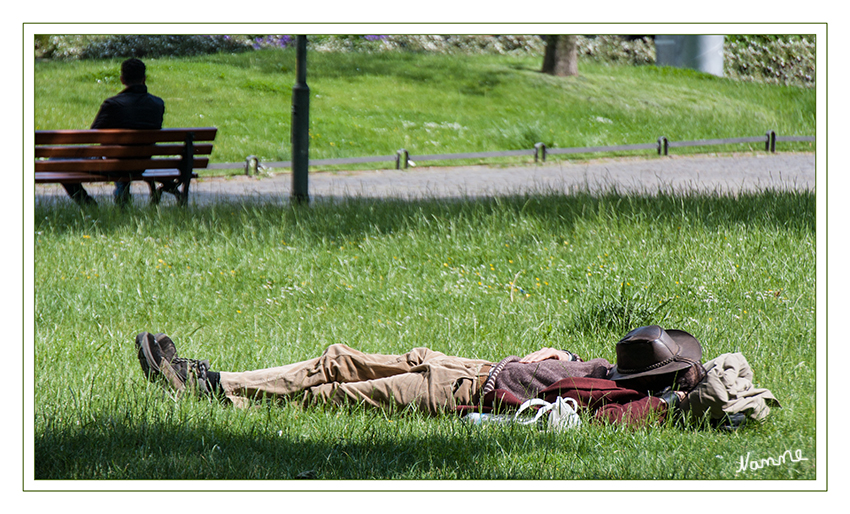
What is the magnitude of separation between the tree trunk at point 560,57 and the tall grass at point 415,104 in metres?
0.39

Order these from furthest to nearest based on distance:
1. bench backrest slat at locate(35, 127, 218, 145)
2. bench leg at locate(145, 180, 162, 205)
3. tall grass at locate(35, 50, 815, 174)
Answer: tall grass at locate(35, 50, 815, 174), bench leg at locate(145, 180, 162, 205), bench backrest slat at locate(35, 127, 218, 145)

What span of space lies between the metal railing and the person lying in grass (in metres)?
11.5

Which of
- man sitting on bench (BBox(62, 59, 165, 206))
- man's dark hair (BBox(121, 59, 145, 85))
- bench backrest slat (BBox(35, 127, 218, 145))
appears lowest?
bench backrest slat (BBox(35, 127, 218, 145))

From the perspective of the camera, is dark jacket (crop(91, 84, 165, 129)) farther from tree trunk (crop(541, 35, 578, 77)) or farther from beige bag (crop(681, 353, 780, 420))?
tree trunk (crop(541, 35, 578, 77))

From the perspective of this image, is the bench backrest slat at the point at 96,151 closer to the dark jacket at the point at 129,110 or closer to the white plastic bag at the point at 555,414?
the dark jacket at the point at 129,110

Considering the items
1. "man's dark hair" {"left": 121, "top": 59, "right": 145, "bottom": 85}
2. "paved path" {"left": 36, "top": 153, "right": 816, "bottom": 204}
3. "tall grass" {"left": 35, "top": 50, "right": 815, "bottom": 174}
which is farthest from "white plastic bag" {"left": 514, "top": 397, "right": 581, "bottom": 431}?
"tall grass" {"left": 35, "top": 50, "right": 815, "bottom": 174}

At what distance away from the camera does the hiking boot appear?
3.91 m

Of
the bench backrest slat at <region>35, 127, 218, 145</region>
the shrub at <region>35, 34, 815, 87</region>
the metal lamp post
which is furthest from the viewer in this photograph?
the shrub at <region>35, 34, 815, 87</region>

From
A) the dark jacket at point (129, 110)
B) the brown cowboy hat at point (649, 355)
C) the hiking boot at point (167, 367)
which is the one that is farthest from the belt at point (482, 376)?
the dark jacket at point (129, 110)

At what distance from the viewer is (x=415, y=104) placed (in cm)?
2219

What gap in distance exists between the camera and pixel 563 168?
57.1 ft
